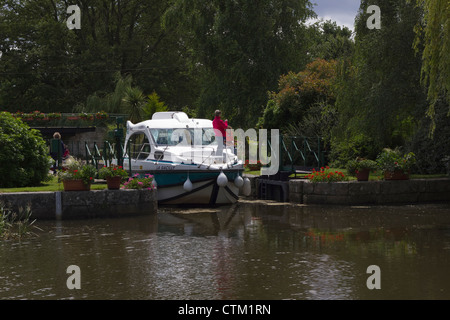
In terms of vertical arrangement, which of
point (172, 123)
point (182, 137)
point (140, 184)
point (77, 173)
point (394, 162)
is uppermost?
point (172, 123)

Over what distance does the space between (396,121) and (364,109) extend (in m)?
1.04

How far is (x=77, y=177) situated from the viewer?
1562 cm

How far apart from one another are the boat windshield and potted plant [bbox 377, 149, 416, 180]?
514cm

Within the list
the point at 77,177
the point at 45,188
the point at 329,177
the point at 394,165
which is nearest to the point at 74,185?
the point at 77,177

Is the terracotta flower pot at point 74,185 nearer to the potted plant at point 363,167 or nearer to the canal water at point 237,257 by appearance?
the canal water at point 237,257

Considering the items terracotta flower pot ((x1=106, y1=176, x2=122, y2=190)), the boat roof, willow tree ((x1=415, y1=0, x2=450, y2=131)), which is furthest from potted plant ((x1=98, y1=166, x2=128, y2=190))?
willow tree ((x1=415, y1=0, x2=450, y2=131))

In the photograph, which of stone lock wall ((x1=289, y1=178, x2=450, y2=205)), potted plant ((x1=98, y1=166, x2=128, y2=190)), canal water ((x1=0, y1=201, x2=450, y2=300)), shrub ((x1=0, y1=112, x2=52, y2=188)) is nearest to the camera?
canal water ((x1=0, y1=201, x2=450, y2=300))

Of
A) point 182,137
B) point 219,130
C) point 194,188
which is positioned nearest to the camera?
point 194,188

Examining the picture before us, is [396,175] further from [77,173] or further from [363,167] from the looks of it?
[77,173]

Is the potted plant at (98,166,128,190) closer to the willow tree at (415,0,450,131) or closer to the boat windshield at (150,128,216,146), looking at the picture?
the boat windshield at (150,128,216,146)

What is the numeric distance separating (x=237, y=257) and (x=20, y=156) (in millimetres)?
9058

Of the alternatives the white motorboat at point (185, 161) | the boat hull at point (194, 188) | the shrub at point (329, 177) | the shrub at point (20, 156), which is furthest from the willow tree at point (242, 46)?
the shrub at point (20, 156)

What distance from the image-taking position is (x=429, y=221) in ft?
45.3

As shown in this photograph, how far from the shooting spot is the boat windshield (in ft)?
63.5
